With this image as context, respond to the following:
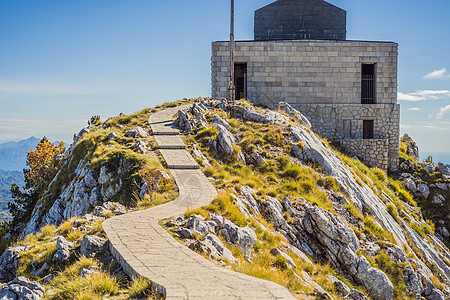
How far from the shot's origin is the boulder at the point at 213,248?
8.49m

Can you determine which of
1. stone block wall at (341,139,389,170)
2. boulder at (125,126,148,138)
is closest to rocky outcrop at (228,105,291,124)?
boulder at (125,126,148,138)

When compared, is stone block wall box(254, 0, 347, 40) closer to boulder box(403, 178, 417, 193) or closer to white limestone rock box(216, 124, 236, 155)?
boulder box(403, 178, 417, 193)

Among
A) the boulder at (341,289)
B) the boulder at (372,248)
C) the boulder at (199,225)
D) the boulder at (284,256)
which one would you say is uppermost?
the boulder at (199,225)

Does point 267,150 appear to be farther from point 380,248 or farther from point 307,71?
point 307,71

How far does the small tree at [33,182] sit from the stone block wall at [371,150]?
23.7 m

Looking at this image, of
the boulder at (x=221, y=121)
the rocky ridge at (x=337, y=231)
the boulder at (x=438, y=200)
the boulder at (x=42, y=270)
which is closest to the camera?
the boulder at (x=42, y=270)

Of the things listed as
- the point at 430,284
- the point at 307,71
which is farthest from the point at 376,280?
the point at 307,71

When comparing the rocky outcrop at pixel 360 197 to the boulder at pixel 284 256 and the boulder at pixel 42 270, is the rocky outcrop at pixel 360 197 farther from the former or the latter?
the boulder at pixel 42 270

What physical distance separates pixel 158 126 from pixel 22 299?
51.0ft

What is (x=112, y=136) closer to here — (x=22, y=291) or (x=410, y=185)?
(x=22, y=291)

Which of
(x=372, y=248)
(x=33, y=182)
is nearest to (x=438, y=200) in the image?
(x=372, y=248)

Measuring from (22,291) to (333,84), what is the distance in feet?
82.3

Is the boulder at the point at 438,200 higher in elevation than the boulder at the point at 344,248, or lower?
lower

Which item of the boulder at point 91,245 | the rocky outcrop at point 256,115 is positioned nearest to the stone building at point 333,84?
the rocky outcrop at point 256,115
